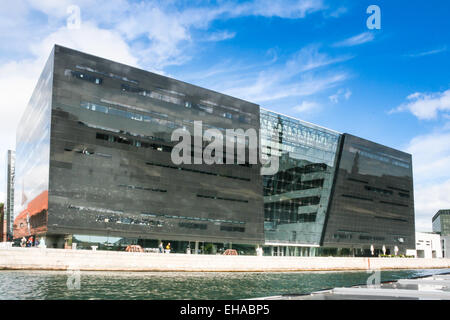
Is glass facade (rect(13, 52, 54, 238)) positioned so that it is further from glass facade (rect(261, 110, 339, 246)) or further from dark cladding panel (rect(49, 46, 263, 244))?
glass facade (rect(261, 110, 339, 246))

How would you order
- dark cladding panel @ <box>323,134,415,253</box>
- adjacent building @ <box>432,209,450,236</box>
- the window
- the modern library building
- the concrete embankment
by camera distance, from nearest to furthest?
the concrete embankment, the modern library building, the window, dark cladding panel @ <box>323,134,415,253</box>, adjacent building @ <box>432,209,450,236</box>

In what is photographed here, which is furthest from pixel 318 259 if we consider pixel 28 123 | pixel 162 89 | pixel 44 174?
pixel 28 123

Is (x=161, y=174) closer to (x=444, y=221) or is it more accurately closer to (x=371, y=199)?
(x=371, y=199)

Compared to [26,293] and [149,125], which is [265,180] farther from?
[26,293]

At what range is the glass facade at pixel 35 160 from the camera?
193 feet

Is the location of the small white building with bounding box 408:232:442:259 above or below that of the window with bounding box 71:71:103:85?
below

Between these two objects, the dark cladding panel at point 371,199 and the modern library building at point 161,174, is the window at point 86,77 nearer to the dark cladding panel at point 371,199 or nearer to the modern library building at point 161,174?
the modern library building at point 161,174

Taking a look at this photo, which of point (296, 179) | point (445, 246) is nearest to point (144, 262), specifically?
point (296, 179)

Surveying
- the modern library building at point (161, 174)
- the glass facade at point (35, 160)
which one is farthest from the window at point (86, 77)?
the glass facade at point (35, 160)

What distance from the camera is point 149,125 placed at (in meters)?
64.2

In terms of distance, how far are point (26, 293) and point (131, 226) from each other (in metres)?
36.0

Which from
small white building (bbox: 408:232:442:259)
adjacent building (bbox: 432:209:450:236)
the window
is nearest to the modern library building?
the window

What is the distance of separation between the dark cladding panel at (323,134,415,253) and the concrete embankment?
13.7 meters

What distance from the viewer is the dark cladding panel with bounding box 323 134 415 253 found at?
90.3 meters
